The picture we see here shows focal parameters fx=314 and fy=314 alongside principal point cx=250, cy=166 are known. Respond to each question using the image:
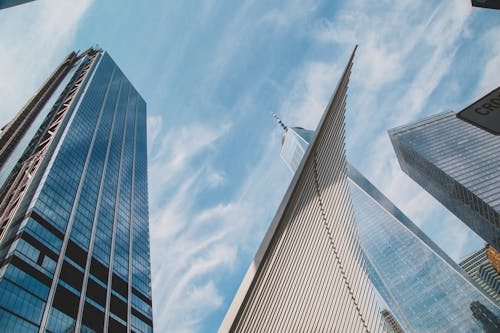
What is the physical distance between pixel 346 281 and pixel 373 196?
117 meters

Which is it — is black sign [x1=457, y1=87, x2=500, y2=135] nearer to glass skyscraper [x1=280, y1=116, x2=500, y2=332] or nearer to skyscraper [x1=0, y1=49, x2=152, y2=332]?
skyscraper [x1=0, y1=49, x2=152, y2=332]

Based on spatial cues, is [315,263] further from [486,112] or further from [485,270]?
[485,270]

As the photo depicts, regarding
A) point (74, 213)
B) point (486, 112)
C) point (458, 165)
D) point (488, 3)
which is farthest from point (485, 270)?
point (486, 112)

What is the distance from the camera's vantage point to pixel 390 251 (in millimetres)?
116375

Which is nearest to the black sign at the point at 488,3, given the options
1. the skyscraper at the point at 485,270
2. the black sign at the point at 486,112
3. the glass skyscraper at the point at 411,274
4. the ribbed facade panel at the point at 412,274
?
the black sign at the point at 486,112

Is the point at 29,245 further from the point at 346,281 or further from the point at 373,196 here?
the point at 373,196

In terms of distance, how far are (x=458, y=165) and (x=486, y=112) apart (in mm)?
100665

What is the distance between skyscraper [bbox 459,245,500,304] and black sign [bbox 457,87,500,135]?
120587 millimetres

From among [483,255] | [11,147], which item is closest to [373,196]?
[483,255]

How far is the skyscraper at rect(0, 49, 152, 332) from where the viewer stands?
119 feet

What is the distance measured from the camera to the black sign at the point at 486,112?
4355 mm

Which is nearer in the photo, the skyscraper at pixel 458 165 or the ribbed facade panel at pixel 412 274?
the skyscraper at pixel 458 165

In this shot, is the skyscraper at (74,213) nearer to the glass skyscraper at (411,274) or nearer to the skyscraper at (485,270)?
the glass skyscraper at (411,274)

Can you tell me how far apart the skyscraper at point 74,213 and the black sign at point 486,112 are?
3870 centimetres
